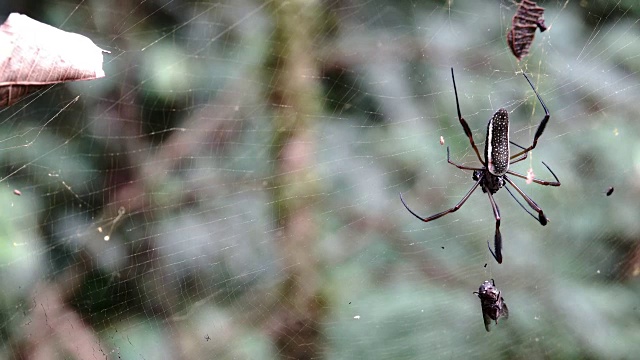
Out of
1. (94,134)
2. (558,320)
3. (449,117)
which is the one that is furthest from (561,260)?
(94,134)

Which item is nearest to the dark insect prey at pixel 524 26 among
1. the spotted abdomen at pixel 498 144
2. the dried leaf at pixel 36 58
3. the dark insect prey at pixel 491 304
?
the spotted abdomen at pixel 498 144

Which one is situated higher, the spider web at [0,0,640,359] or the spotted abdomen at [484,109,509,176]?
the spotted abdomen at [484,109,509,176]

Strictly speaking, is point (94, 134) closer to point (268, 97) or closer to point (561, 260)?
point (268, 97)

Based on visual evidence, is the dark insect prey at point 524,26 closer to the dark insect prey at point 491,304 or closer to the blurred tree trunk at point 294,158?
the blurred tree trunk at point 294,158

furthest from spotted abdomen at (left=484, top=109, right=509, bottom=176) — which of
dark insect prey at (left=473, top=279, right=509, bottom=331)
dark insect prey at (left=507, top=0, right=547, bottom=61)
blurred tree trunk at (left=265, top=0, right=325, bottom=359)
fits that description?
blurred tree trunk at (left=265, top=0, right=325, bottom=359)

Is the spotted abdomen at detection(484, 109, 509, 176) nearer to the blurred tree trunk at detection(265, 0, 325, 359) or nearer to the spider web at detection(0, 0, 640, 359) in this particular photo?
the spider web at detection(0, 0, 640, 359)

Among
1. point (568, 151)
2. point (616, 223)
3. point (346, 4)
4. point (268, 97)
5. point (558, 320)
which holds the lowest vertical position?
point (558, 320)
